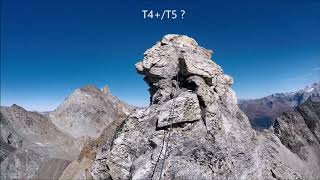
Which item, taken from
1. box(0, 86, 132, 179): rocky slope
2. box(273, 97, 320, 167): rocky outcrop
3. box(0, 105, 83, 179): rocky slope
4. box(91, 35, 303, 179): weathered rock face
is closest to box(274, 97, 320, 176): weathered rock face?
box(273, 97, 320, 167): rocky outcrop

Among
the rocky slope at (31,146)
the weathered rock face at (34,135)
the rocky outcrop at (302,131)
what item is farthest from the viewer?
the weathered rock face at (34,135)

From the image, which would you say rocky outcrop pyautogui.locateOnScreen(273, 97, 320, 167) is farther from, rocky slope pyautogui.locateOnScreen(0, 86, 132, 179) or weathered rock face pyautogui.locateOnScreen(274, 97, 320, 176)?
rocky slope pyautogui.locateOnScreen(0, 86, 132, 179)

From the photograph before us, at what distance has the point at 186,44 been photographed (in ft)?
104

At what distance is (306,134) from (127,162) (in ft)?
144

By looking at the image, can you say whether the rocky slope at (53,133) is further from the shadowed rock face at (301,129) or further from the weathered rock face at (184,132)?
the weathered rock face at (184,132)

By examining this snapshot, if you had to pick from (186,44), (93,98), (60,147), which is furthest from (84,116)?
(186,44)

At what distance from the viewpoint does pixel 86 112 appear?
116 meters

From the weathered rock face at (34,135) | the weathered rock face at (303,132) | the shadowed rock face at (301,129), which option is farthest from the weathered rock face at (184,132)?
the weathered rock face at (34,135)

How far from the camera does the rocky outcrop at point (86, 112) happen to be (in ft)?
359

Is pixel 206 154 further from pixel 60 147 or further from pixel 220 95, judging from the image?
pixel 60 147

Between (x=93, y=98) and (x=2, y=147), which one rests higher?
(x=93, y=98)

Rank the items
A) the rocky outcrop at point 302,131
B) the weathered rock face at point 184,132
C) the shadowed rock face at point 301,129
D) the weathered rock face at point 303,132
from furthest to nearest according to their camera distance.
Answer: the shadowed rock face at point 301,129 < the rocky outcrop at point 302,131 < the weathered rock face at point 303,132 < the weathered rock face at point 184,132

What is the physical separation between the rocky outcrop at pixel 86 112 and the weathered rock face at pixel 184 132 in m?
72.9

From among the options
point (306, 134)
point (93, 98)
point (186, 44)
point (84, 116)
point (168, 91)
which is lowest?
point (168, 91)
